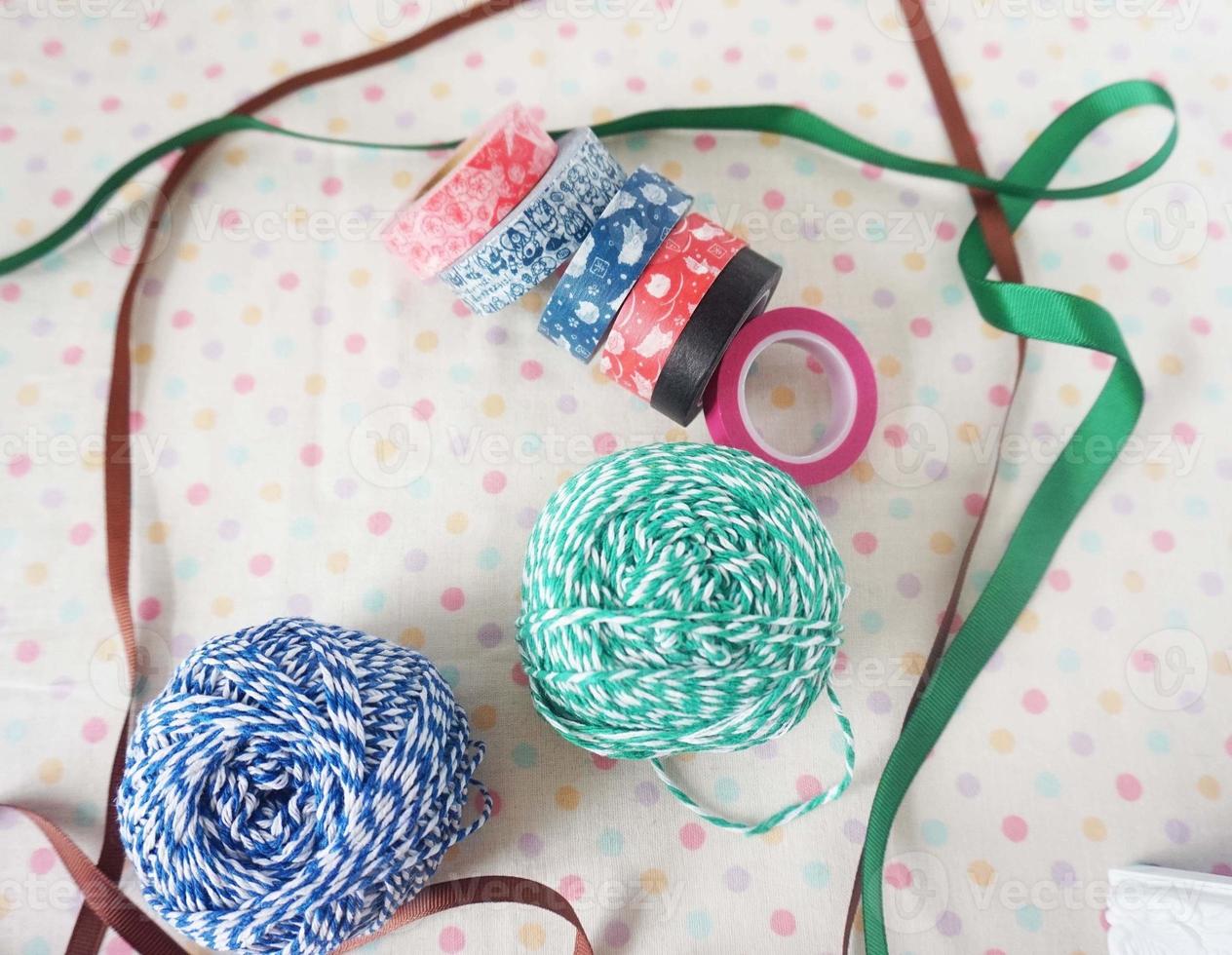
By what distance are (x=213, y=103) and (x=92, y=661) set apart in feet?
1.93

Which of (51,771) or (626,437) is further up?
(626,437)

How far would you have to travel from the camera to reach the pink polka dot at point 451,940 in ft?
2.34

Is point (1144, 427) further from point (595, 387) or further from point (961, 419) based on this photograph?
point (595, 387)

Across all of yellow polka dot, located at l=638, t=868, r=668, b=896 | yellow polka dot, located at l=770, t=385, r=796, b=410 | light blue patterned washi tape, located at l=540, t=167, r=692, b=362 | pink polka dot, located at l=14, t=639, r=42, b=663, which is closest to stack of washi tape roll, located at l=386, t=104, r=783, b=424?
light blue patterned washi tape, located at l=540, t=167, r=692, b=362

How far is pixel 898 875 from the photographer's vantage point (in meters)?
0.73

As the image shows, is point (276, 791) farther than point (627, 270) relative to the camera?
No

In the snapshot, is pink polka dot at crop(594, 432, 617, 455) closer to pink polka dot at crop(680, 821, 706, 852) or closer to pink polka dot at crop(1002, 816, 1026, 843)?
pink polka dot at crop(680, 821, 706, 852)

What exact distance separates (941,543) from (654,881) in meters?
0.40

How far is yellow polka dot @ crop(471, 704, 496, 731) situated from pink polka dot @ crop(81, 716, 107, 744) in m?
0.33

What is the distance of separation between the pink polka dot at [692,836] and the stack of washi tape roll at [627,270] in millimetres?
314

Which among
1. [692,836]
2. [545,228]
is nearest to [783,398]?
[545,228]

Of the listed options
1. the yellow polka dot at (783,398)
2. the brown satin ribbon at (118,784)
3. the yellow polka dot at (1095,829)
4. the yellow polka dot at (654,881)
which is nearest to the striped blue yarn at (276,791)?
the brown satin ribbon at (118,784)

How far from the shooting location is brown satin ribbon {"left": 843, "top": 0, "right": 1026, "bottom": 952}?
0.76 meters

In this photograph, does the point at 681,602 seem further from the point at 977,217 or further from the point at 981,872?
the point at 977,217
